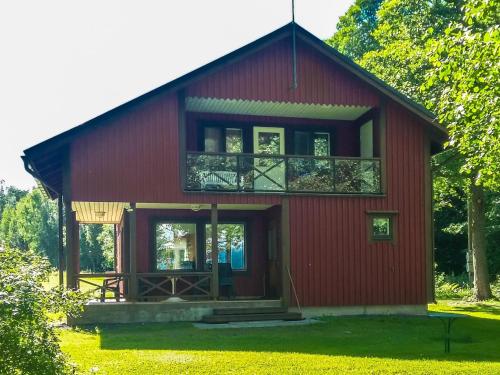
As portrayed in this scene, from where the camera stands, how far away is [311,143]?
63.7 ft

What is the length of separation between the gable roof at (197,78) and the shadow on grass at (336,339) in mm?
4606

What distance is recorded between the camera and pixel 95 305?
15289 mm

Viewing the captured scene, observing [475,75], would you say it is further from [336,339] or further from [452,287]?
[452,287]

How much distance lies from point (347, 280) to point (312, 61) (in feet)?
20.4

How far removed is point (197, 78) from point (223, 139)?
9.07 ft

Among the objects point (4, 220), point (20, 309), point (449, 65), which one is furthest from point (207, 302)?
point (4, 220)

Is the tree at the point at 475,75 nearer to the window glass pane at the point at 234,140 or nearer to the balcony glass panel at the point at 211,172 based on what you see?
the balcony glass panel at the point at 211,172

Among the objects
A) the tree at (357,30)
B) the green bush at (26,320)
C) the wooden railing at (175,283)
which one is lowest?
the wooden railing at (175,283)

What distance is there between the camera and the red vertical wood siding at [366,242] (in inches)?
674

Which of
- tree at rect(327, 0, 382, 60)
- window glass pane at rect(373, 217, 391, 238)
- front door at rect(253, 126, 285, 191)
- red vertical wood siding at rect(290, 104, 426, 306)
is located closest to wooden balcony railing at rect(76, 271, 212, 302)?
red vertical wood siding at rect(290, 104, 426, 306)

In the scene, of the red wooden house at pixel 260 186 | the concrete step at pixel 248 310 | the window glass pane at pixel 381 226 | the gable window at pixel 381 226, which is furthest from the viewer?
the window glass pane at pixel 381 226

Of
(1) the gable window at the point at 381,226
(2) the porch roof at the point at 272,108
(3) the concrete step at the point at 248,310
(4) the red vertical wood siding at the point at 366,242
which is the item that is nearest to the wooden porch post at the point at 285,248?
(4) the red vertical wood siding at the point at 366,242

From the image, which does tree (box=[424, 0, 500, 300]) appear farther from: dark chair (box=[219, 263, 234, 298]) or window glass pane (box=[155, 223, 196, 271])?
window glass pane (box=[155, 223, 196, 271])

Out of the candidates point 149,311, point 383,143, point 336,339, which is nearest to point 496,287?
point 383,143
